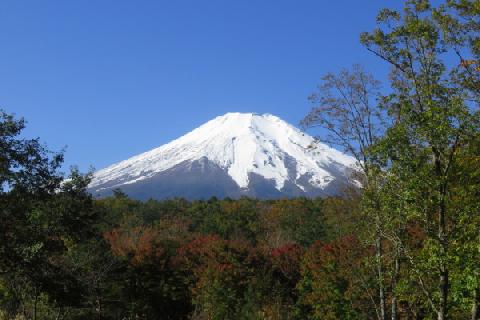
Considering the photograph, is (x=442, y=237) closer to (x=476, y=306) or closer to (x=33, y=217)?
(x=476, y=306)

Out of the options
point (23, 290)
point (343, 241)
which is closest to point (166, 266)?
point (343, 241)

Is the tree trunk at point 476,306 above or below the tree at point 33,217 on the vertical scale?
below

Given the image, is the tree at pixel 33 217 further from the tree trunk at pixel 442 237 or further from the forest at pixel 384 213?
the tree trunk at pixel 442 237

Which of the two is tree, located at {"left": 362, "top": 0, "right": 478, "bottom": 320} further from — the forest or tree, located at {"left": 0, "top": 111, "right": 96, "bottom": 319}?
tree, located at {"left": 0, "top": 111, "right": 96, "bottom": 319}

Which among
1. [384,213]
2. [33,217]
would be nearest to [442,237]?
[384,213]

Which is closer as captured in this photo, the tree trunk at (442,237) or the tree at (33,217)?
the tree trunk at (442,237)

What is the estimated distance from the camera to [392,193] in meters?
10.5

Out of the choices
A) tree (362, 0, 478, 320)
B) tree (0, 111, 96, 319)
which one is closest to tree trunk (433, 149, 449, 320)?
tree (362, 0, 478, 320)

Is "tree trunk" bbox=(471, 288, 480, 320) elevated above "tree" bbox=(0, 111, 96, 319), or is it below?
below

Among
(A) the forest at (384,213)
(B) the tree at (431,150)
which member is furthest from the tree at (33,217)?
(B) the tree at (431,150)

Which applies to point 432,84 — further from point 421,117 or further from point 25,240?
point 25,240

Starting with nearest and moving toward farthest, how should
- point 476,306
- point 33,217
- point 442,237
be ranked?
1. point 442,237
2. point 476,306
3. point 33,217

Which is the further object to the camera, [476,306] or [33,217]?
[33,217]

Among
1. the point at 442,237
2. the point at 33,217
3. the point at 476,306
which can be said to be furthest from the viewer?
the point at 33,217
